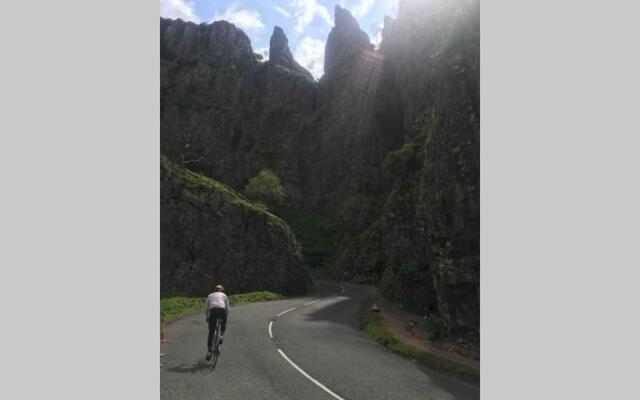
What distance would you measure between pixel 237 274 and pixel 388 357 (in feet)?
71.1

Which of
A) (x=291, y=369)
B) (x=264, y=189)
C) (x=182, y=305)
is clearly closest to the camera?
(x=291, y=369)

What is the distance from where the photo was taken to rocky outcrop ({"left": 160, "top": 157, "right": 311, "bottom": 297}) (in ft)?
102

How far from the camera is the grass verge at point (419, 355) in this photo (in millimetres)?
14496

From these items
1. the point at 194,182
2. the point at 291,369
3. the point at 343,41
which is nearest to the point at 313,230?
the point at 194,182

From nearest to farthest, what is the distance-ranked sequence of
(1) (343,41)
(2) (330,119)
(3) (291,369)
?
1. (3) (291,369)
2. (2) (330,119)
3. (1) (343,41)

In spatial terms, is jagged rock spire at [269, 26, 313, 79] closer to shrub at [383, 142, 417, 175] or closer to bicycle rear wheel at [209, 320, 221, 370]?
shrub at [383, 142, 417, 175]

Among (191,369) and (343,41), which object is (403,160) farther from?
(343,41)

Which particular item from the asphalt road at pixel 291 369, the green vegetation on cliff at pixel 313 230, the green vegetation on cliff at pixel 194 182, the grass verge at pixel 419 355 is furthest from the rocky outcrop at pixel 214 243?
the green vegetation on cliff at pixel 313 230

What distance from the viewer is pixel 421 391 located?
1210 cm

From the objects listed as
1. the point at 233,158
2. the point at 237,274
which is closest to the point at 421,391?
the point at 237,274

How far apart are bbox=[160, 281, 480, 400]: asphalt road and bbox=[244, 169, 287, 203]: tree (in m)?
72.2

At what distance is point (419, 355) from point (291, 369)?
6.35 m

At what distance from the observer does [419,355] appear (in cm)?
1686

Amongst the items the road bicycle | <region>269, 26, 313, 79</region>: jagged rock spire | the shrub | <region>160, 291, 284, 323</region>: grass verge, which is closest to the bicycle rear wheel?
the road bicycle
